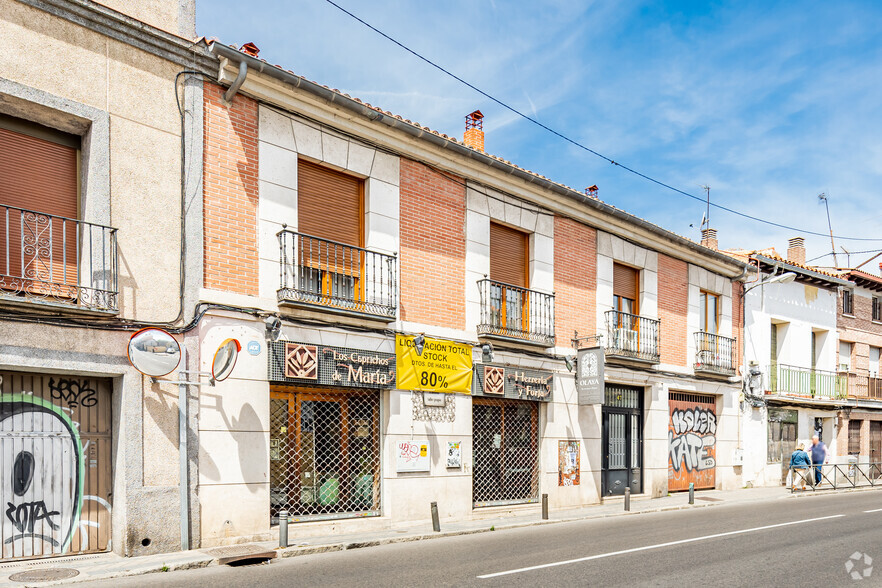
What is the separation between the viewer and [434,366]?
13188mm

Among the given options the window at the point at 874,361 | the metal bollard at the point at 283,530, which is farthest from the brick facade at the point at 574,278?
the window at the point at 874,361

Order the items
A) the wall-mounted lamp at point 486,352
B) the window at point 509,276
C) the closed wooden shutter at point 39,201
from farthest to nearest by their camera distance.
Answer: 1. the window at point 509,276
2. the wall-mounted lamp at point 486,352
3. the closed wooden shutter at point 39,201

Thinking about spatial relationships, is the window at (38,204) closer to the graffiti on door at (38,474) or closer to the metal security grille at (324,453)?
the graffiti on door at (38,474)

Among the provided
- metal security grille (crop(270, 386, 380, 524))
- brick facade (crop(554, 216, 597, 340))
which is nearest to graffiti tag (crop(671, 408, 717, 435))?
brick facade (crop(554, 216, 597, 340))

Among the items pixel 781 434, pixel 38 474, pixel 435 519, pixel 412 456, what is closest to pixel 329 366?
pixel 412 456

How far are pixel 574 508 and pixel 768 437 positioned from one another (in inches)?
392

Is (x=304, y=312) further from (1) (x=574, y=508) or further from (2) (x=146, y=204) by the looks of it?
(1) (x=574, y=508)

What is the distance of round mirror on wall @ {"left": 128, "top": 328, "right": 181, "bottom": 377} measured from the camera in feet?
30.2

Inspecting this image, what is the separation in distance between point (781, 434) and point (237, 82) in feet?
66.1

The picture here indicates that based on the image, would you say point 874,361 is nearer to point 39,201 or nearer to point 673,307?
point 673,307

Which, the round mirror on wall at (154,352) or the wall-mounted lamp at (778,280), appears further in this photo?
the wall-mounted lamp at (778,280)

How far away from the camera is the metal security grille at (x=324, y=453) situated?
11250 millimetres

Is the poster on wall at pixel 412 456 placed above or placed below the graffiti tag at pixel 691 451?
above

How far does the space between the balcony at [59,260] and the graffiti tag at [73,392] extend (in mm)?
1041
